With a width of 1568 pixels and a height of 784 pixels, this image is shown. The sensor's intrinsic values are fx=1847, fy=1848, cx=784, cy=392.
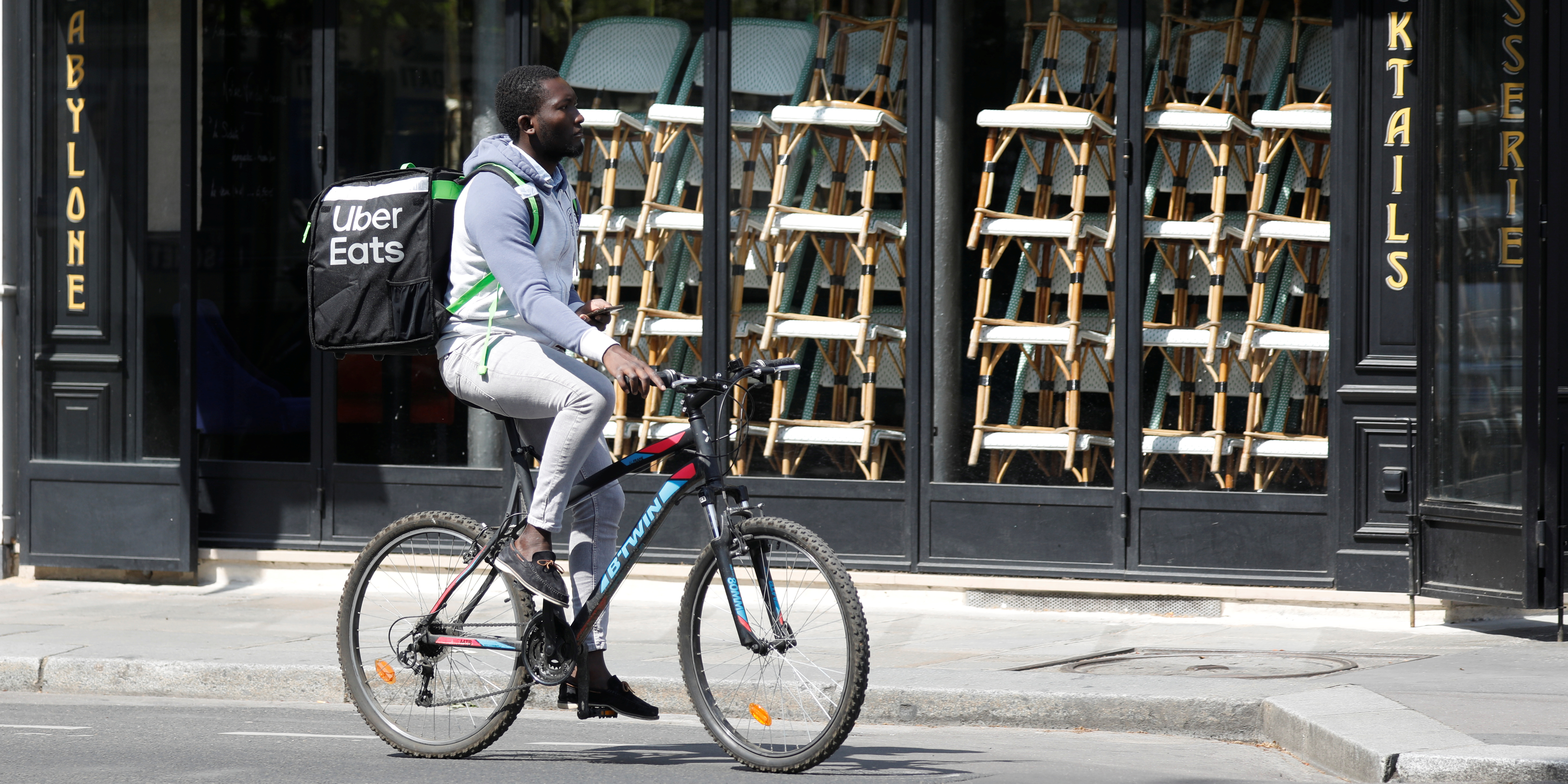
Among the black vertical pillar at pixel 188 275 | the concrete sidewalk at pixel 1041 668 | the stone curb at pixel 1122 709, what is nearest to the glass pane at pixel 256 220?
the black vertical pillar at pixel 188 275

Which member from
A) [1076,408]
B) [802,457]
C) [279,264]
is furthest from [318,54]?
[1076,408]

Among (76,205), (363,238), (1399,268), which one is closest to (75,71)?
(76,205)

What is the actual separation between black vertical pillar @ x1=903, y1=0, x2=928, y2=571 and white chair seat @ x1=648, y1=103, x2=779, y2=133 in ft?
2.42

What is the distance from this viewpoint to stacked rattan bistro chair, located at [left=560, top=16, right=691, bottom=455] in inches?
369

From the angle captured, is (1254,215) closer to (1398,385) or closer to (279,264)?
(1398,385)

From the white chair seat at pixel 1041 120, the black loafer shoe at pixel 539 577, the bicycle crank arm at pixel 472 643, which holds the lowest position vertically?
the bicycle crank arm at pixel 472 643

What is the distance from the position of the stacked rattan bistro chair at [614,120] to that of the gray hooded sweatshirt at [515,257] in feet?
13.0

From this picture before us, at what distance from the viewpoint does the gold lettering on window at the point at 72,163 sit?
31.4 feet

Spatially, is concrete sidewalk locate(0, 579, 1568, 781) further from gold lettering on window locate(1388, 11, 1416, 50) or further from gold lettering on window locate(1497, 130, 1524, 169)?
gold lettering on window locate(1388, 11, 1416, 50)

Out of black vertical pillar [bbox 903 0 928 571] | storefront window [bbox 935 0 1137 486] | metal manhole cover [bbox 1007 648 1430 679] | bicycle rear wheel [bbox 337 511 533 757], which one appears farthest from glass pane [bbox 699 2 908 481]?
bicycle rear wheel [bbox 337 511 533 757]

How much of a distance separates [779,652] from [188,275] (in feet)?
18.0

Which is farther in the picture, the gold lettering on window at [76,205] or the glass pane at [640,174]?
the gold lettering on window at [76,205]

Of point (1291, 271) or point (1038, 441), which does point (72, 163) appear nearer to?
point (1038, 441)

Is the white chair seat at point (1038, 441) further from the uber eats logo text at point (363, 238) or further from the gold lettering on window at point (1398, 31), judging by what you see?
the uber eats logo text at point (363, 238)
